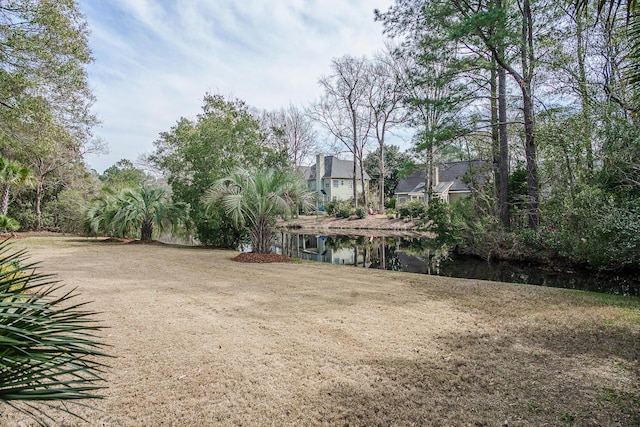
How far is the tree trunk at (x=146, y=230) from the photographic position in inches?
538

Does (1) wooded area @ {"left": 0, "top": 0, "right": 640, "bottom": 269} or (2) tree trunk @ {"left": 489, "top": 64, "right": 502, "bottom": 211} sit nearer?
(1) wooded area @ {"left": 0, "top": 0, "right": 640, "bottom": 269}

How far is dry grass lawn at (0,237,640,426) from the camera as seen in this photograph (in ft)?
7.14

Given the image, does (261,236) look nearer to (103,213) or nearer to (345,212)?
(103,213)

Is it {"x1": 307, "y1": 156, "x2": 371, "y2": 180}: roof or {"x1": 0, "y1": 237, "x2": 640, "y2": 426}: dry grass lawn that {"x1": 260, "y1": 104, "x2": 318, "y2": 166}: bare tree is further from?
{"x1": 0, "y1": 237, "x2": 640, "y2": 426}: dry grass lawn

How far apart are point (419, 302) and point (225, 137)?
405 inches

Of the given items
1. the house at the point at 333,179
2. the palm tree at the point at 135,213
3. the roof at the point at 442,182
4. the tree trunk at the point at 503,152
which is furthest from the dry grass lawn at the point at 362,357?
the house at the point at 333,179

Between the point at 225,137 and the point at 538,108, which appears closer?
the point at 538,108

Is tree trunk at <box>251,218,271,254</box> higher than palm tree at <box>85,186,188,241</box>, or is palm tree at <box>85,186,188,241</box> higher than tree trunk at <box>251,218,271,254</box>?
palm tree at <box>85,186,188,241</box>

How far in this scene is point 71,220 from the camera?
17.9 metres

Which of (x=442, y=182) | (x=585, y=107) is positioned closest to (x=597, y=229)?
(x=585, y=107)

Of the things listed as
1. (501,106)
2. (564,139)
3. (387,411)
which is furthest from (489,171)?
(387,411)

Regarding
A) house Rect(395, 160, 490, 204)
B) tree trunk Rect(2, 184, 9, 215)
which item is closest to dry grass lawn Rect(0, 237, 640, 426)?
tree trunk Rect(2, 184, 9, 215)

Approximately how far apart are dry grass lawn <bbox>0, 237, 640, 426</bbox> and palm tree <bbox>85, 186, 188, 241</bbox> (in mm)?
7857

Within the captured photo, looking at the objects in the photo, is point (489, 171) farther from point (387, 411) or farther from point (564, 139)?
point (387, 411)
